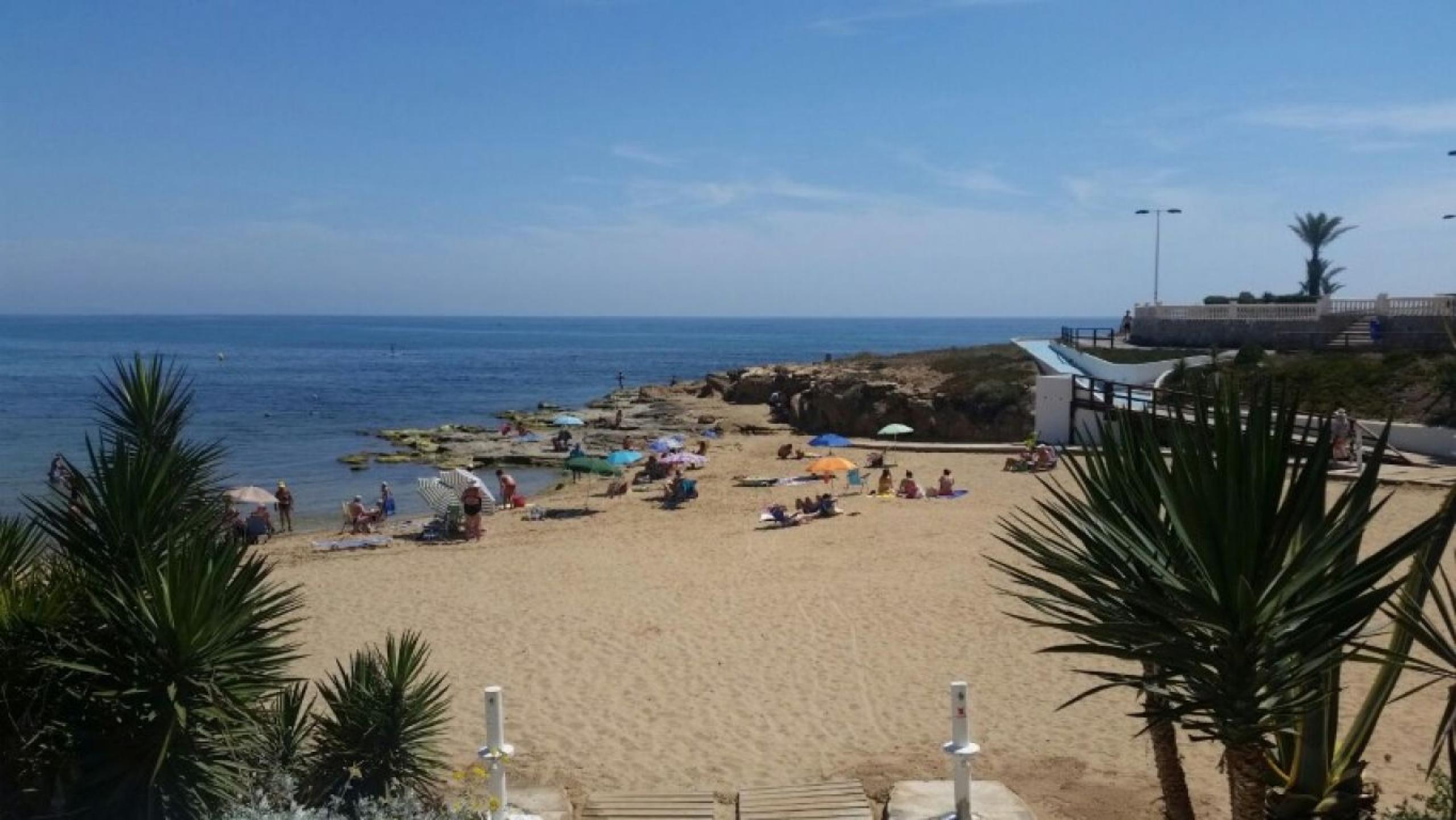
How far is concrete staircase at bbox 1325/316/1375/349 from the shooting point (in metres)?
33.9

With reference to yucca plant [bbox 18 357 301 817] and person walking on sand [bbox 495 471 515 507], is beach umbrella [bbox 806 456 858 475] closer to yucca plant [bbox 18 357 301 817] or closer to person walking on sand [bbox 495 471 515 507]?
person walking on sand [bbox 495 471 515 507]

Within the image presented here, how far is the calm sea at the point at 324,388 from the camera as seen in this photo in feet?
113

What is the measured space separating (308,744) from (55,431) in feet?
144

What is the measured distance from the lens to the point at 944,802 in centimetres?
752

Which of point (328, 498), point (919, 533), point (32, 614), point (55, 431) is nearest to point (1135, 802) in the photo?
point (32, 614)

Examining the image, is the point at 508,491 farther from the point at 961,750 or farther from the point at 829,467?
the point at 961,750

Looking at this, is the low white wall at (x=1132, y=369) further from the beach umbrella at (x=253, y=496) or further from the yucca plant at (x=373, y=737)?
the yucca plant at (x=373, y=737)

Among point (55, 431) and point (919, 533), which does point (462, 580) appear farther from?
point (55, 431)

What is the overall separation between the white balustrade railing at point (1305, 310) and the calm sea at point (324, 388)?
24016mm

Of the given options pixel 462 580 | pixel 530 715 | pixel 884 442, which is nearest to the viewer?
pixel 530 715

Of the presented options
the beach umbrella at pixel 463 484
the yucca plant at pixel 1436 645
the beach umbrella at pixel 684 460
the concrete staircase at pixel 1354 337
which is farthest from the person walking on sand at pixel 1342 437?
the yucca plant at pixel 1436 645

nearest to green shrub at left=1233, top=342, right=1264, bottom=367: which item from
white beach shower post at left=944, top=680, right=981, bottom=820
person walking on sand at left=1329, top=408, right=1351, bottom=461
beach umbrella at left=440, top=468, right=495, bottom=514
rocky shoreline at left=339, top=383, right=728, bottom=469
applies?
person walking on sand at left=1329, top=408, right=1351, bottom=461

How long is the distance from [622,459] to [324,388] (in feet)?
164

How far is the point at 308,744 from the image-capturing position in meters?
6.83
